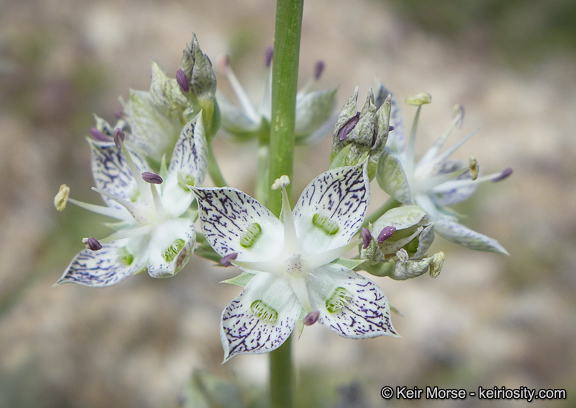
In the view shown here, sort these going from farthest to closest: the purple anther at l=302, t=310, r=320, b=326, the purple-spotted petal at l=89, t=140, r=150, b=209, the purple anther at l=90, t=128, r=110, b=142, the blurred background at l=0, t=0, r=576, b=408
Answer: the blurred background at l=0, t=0, r=576, b=408 → the purple-spotted petal at l=89, t=140, r=150, b=209 → the purple anther at l=90, t=128, r=110, b=142 → the purple anther at l=302, t=310, r=320, b=326

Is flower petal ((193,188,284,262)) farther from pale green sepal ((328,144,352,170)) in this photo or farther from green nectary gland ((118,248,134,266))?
green nectary gland ((118,248,134,266))

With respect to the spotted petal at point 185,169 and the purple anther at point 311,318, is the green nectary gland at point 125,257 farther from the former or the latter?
the purple anther at point 311,318

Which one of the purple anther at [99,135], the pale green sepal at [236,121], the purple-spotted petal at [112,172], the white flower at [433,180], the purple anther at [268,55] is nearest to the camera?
the white flower at [433,180]

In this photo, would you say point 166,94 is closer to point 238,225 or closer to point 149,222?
point 149,222

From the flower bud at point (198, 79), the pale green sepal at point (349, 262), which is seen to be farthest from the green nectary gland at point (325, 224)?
the flower bud at point (198, 79)

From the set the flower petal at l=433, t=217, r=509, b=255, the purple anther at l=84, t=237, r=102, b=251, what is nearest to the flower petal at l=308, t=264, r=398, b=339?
the flower petal at l=433, t=217, r=509, b=255

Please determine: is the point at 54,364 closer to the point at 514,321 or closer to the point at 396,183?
the point at 396,183

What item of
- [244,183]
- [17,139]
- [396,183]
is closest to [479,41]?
[244,183]
